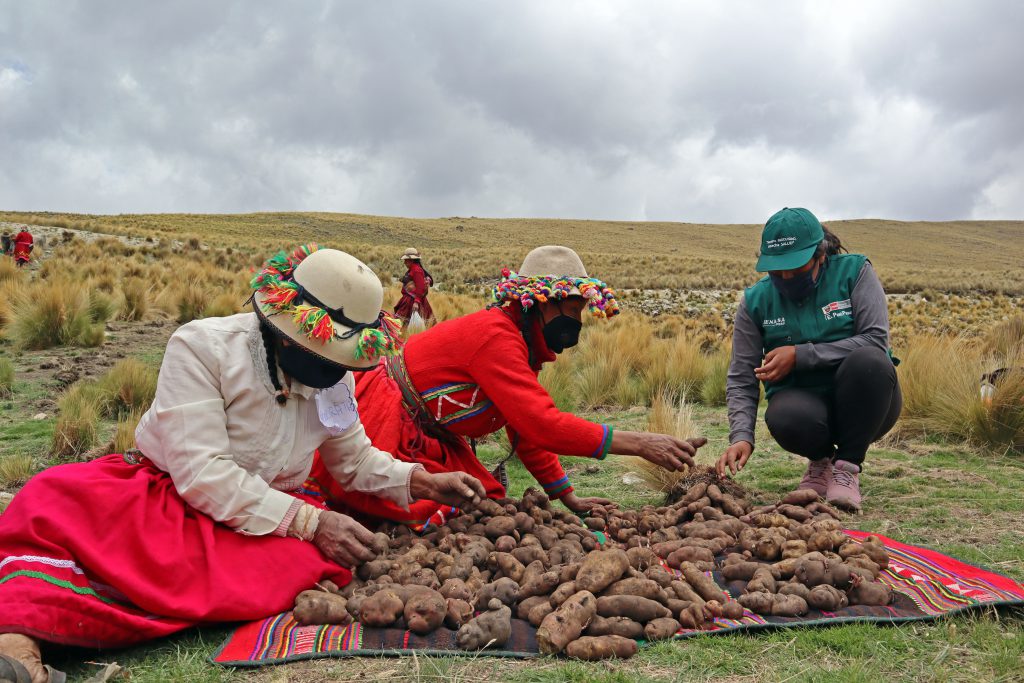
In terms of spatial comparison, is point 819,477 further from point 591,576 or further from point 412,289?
point 412,289

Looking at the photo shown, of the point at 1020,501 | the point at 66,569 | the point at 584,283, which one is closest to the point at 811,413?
the point at 1020,501

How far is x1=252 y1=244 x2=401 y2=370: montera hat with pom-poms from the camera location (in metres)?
2.62

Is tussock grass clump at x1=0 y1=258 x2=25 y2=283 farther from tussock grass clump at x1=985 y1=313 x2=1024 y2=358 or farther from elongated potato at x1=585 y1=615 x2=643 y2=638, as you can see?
tussock grass clump at x1=985 y1=313 x2=1024 y2=358

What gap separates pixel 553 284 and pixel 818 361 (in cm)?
154

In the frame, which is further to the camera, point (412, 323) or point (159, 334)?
point (412, 323)

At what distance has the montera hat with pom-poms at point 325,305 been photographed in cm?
262

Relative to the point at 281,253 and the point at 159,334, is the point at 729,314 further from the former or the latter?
the point at 281,253

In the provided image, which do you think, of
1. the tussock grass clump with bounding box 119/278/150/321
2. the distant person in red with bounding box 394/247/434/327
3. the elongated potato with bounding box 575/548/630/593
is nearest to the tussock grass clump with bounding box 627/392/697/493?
the elongated potato with bounding box 575/548/630/593

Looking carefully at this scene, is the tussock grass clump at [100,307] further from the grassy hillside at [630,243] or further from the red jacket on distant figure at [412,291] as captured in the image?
the grassy hillside at [630,243]

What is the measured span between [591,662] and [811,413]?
2.25 metres

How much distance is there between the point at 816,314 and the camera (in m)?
4.12

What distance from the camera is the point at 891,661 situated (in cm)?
223

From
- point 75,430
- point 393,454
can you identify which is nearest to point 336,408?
point 393,454

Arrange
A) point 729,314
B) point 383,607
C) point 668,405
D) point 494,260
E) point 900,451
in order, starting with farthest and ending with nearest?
point 494,260 < point 729,314 < point 668,405 < point 900,451 < point 383,607
